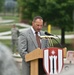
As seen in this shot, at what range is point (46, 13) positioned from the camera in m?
20.9

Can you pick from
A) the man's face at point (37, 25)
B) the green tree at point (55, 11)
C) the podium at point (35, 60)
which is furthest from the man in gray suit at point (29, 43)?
the green tree at point (55, 11)

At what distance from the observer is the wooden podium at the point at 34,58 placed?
500 centimetres

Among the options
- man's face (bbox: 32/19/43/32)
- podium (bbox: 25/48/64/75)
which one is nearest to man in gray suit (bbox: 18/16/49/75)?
man's face (bbox: 32/19/43/32)

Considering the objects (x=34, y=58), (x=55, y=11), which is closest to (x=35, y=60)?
(x=34, y=58)

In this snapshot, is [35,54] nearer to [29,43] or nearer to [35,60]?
[35,60]

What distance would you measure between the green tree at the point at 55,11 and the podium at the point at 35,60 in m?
15.3

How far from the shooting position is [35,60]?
507cm

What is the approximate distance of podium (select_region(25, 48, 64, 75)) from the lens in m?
5.00

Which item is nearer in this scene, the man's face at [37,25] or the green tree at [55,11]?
the man's face at [37,25]

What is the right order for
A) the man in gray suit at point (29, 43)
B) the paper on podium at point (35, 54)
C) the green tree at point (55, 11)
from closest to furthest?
the paper on podium at point (35, 54) < the man in gray suit at point (29, 43) < the green tree at point (55, 11)

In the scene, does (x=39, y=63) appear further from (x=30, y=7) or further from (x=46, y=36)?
(x=30, y=7)

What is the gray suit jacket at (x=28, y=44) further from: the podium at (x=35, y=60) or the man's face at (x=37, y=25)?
the podium at (x=35, y=60)

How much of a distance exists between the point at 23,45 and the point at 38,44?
220 millimetres

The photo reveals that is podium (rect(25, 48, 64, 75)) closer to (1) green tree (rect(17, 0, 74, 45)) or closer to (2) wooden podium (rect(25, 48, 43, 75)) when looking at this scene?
(2) wooden podium (rect(25, 48, 43, 75))
